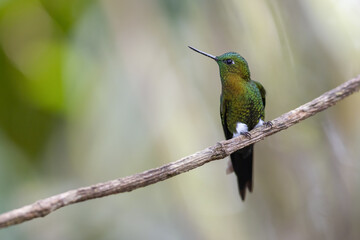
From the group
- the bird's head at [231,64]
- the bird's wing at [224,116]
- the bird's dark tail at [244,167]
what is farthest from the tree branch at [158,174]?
the bird's dark tail at [244,167]

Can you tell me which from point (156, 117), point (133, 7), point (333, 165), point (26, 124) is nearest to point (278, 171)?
point (333, 165)

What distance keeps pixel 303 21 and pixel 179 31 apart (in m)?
0.78

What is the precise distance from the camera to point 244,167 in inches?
127

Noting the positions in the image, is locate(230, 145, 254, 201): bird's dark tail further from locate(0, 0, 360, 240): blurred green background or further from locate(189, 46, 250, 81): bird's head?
locate(189, 46, 250, 81): bird's head

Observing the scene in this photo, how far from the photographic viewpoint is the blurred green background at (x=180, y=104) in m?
3.03

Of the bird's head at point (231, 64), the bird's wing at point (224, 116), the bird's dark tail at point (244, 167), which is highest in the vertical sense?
the bird's head at point (231, 64)

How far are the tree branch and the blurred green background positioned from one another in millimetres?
854

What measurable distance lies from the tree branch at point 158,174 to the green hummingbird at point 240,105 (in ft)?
1.67

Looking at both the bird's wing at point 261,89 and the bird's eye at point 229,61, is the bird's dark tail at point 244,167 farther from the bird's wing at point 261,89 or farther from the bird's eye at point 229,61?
the bird's eye at point 229,61

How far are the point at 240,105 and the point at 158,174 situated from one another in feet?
4.28

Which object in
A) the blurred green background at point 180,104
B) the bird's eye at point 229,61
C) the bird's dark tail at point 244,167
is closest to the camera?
the bird's eye at point 229,61

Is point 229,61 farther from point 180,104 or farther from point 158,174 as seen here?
point 158,174

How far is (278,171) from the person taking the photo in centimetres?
330

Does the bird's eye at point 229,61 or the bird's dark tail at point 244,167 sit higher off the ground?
the bird's eye at point 229,61
